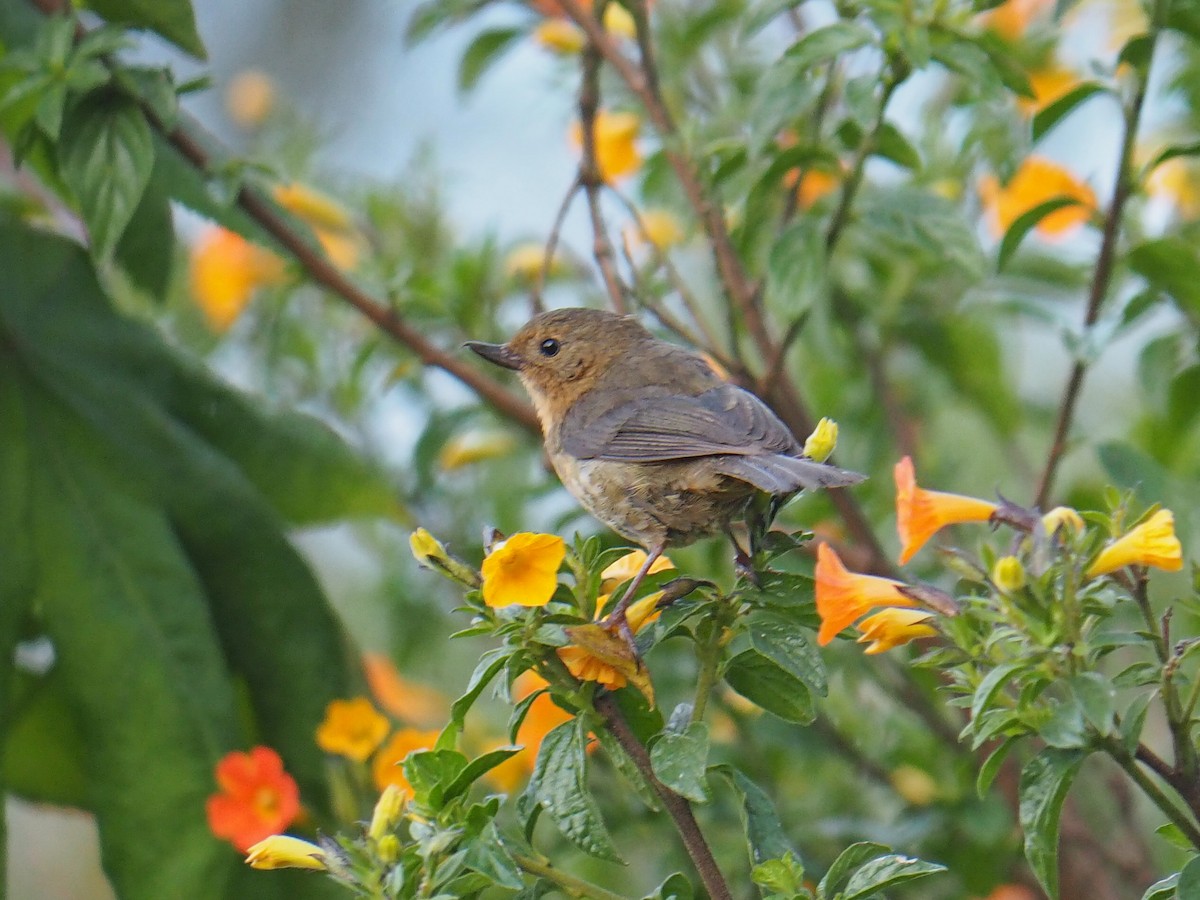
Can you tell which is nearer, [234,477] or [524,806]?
[524,806]

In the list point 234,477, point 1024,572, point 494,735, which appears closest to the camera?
point 1024,572

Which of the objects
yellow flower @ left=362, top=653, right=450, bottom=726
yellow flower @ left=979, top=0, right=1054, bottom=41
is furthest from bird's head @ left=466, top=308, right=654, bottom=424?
yellow flower @ left=979, top=0, right=1054, bottom=41

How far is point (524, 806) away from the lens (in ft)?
4.58

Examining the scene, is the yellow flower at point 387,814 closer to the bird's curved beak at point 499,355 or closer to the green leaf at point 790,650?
the green leaf at point 790,650

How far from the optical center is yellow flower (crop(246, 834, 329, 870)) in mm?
1310

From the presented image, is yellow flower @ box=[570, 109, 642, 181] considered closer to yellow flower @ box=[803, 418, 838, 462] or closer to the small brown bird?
the small brown bird

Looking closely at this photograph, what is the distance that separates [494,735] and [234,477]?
1053 mm

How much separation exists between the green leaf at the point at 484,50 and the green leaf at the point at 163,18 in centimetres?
73

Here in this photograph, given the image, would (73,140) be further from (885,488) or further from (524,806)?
(885,488)

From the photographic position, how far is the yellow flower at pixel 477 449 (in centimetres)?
287

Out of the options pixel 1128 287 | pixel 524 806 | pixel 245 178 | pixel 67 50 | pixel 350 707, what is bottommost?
pixel 350 707

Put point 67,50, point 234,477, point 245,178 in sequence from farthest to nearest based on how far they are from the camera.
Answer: point 234,477, point 245,178, point 67,50

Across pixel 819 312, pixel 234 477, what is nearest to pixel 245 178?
pixel 234 477

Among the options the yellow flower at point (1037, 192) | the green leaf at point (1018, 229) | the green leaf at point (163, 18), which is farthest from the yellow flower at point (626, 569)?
the yellow flower at point (1037, 192)
